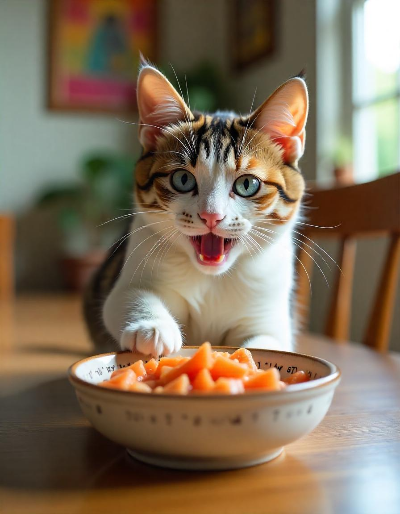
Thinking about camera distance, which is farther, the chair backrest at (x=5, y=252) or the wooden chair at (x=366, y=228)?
the chair backrest at (x=5, y=252)

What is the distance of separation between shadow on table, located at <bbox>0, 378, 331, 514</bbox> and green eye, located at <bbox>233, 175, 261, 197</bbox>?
44 cm

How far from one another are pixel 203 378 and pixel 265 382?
2.4 inches

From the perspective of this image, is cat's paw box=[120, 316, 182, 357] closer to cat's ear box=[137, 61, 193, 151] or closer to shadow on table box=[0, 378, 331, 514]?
shadow on table box=[0, 378, 331, 514]

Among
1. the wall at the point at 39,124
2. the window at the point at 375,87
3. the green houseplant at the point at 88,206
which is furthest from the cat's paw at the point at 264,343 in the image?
the wall at the point at 39,124

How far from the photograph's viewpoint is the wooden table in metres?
0.50

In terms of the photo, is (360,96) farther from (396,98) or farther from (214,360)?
(214,360)

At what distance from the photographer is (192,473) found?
557 mm

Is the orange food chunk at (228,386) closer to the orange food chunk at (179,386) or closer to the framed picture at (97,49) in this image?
the orange food chunk at (179,386)

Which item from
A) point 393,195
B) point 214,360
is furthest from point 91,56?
point 214,360

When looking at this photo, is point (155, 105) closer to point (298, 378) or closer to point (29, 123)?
point (298, 378)

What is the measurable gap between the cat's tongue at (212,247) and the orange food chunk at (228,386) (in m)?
0.40

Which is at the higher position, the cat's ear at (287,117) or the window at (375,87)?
the window at (375,87)

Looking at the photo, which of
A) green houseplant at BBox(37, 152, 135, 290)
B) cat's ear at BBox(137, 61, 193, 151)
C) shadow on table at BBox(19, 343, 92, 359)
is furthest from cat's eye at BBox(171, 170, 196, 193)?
green houseplant at BBox(37, 152, 135, 290)

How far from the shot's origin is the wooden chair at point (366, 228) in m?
1.37
